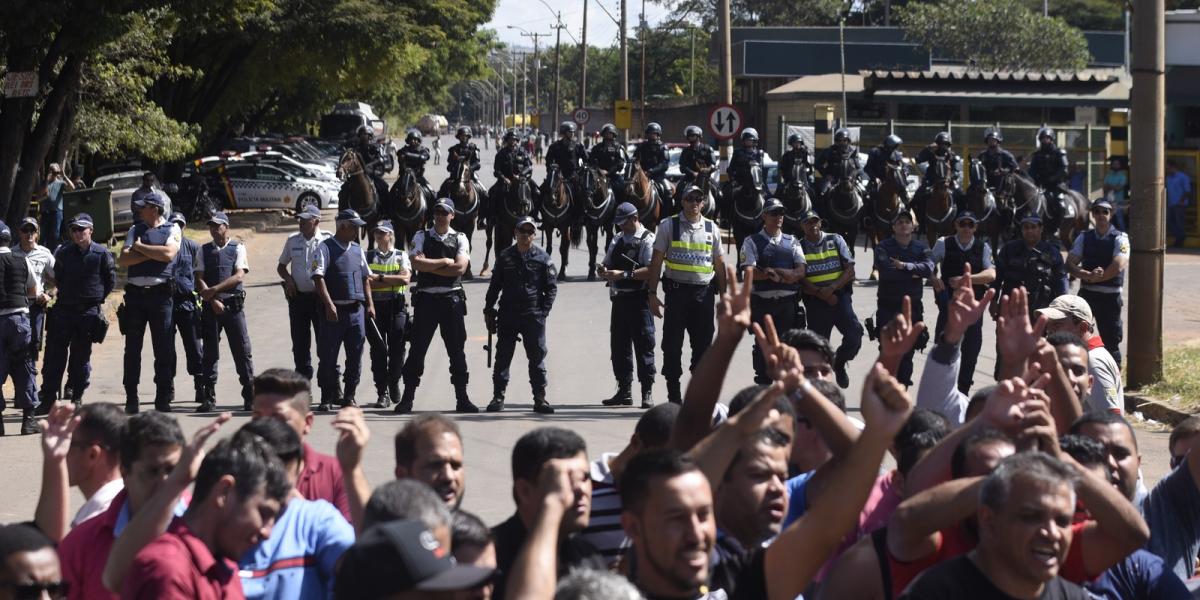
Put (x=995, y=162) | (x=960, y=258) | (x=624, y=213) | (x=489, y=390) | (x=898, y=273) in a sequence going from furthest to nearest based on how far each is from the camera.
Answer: (x=995, y=162) < (x=489, y=390) < (x=624, y=213) < (x=960, y=258) < (x=898, y=273)

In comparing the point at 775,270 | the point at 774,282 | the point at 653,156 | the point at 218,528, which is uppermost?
the point at 653,156

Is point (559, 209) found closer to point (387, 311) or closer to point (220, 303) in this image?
point (387, 311)

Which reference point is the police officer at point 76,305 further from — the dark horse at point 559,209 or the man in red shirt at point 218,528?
the dark horse at point 559,209

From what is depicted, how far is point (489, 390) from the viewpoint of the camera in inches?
622

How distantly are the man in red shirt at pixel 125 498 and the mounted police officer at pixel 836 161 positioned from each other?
2047cm

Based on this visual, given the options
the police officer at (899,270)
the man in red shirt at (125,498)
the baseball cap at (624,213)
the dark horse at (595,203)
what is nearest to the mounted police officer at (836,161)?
the dark horse at (595,203)

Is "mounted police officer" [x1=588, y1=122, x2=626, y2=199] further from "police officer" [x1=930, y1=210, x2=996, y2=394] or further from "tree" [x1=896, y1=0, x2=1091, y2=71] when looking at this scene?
"tree" [x1=896, y1=0, x2=1091, y2=71]

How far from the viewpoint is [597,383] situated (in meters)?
16.0

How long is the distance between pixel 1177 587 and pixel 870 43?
66733mm

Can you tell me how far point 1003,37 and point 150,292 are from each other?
53.8 metres

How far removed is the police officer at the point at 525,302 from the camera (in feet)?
46.8

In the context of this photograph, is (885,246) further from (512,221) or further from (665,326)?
(512,221)

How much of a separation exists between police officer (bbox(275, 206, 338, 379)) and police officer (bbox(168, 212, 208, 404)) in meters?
0.84

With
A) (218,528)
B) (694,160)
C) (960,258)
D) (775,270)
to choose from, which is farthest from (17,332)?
(694,160)
